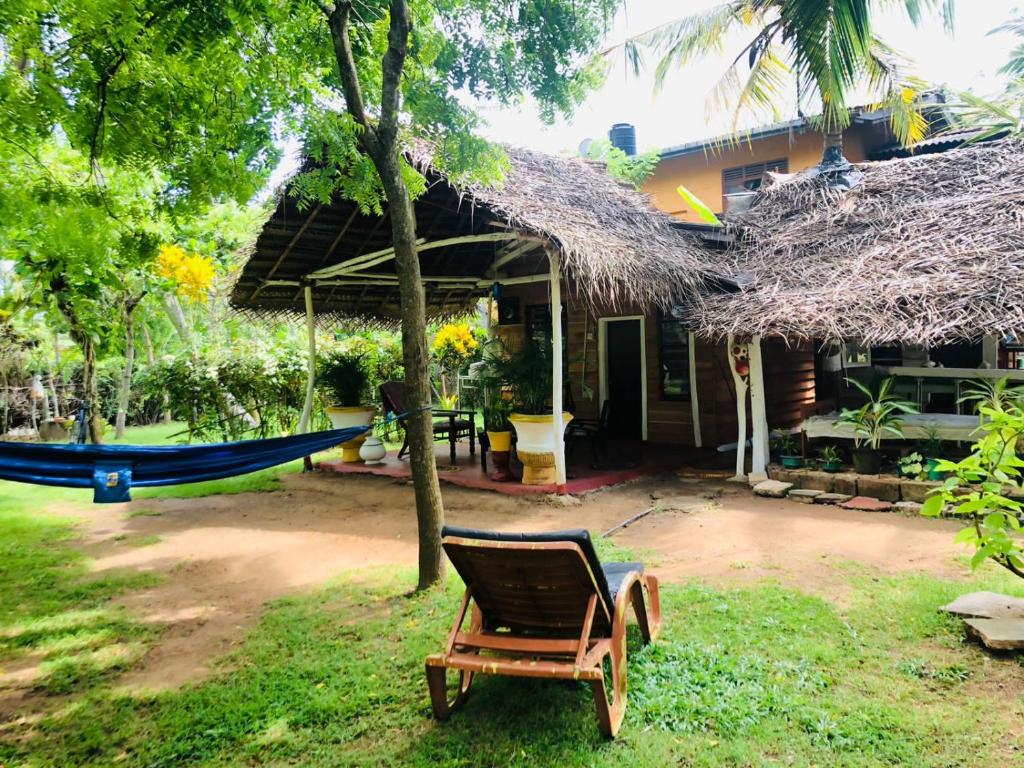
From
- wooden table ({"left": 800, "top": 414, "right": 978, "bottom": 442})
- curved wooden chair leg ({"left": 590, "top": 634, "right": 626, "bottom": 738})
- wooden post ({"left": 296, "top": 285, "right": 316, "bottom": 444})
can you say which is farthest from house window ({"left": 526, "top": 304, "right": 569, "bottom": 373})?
curved wooden chair leg ({"left": 590, "top": 634, "right": 626, "bottom": 738})

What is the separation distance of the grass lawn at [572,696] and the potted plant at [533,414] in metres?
2.88

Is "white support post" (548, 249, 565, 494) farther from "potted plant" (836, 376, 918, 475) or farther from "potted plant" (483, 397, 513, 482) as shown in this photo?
"potted plant" (836, 376, 918, 475)

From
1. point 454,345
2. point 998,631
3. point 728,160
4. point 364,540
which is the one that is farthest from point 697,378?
point 728,160

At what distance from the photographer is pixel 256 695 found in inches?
113

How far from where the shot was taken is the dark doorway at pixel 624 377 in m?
9.68

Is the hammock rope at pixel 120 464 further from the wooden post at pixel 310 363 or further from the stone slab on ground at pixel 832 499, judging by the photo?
the wooden post at pixel 310 363

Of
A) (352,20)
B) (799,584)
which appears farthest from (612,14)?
(799,584)

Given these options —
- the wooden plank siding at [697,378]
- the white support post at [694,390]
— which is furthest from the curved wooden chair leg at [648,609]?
the white support post at [694,390]

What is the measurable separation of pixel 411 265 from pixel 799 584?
308cm

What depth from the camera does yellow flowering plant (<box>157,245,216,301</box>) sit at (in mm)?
10484

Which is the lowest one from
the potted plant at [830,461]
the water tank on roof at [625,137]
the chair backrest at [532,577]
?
the potted plant at [830,461]

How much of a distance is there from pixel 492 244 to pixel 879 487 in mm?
5808

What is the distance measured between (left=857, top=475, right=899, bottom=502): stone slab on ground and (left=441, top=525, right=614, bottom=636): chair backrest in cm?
451

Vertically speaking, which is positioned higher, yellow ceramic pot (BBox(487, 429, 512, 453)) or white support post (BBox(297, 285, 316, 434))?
white support post (BBox(297, 285, 316, 434))
